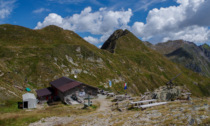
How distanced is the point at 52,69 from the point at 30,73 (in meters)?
9.49

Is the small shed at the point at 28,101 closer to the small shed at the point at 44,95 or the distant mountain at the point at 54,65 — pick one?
the distant mountain at the point at 54,65

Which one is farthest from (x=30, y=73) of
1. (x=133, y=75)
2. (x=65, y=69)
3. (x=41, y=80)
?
(x=133, y=75)

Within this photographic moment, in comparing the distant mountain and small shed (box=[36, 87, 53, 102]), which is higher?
the distant mountain

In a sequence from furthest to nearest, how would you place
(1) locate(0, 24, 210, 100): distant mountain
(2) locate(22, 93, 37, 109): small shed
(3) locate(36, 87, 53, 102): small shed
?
(1) locate(0, 24, 210, 100): distant mountain < (3) locate(36, 87, 53, 102): small shed < (2) locate(22, 93, 37, 109): small shed

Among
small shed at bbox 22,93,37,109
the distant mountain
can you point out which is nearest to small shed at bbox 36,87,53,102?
the distant mountain

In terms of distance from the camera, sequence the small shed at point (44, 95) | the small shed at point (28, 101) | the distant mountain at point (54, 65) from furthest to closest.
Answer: the distant mountain at point (54, 65), the small shed at point (44, 95), the small shed at point (28, 101)

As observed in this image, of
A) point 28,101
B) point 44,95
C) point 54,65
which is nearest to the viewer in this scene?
point 28,101

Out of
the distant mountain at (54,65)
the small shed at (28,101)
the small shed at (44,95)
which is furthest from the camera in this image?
the distant mountain at (54,65)

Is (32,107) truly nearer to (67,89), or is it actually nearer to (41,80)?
(67,89)

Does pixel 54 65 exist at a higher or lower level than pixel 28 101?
higher

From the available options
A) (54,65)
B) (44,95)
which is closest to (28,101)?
(44,95)

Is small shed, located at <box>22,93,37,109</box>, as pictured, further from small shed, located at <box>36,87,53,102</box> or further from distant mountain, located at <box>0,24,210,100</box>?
small shed, located at <box>36,87,53,102</box>

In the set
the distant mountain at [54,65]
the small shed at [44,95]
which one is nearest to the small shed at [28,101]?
the distant mountain at [54,65]

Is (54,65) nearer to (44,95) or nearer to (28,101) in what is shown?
(44,95)
